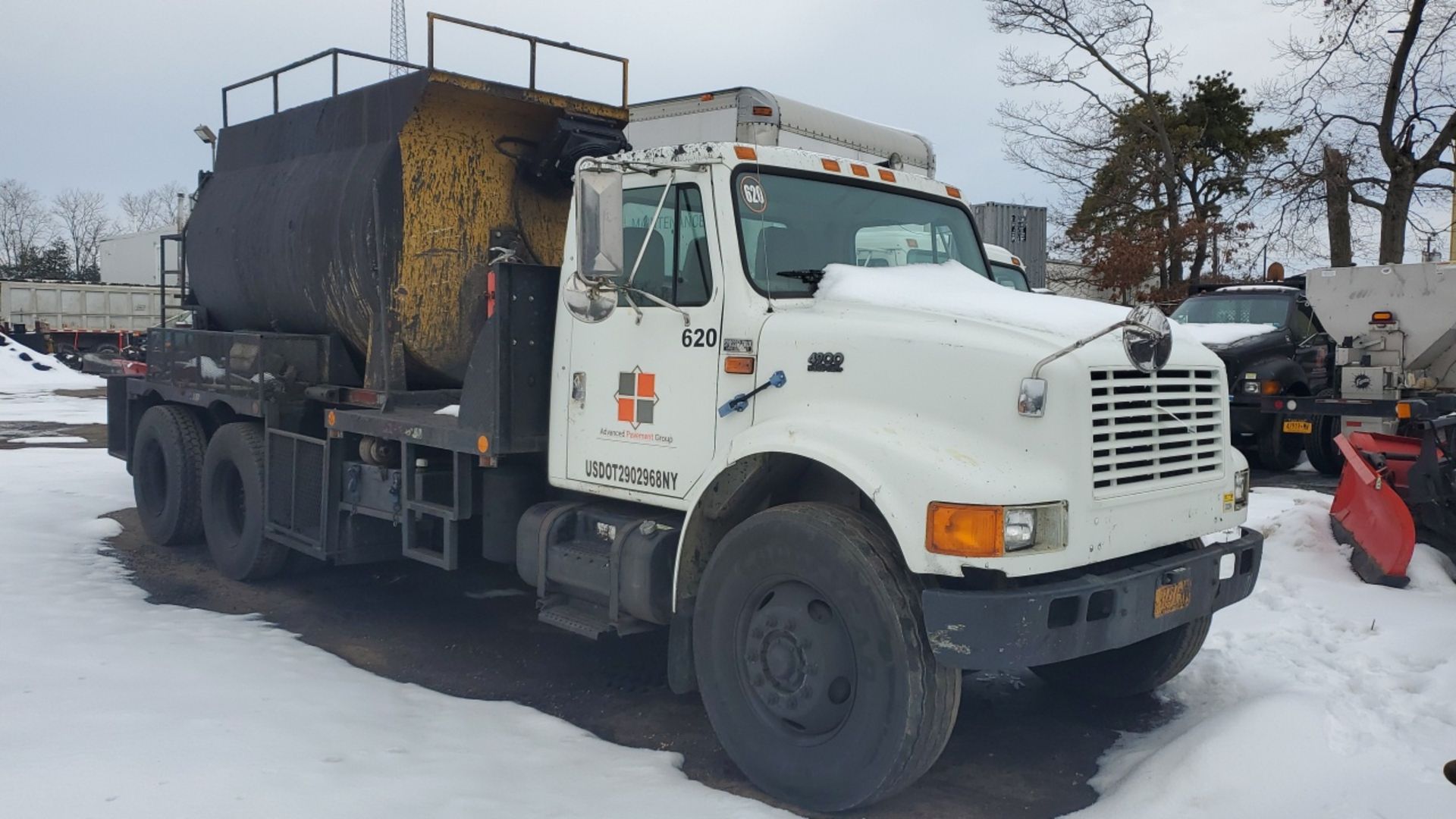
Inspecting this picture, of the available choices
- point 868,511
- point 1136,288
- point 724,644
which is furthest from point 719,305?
point 1136,288

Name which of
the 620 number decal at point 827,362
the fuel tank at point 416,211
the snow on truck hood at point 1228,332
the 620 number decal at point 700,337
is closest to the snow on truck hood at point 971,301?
the 620 number decal at point 827,362

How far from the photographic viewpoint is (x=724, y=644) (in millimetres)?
4543

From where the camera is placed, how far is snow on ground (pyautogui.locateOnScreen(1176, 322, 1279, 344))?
13.5 meters

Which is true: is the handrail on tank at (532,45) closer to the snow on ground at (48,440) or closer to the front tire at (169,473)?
the front tire at (169,473)

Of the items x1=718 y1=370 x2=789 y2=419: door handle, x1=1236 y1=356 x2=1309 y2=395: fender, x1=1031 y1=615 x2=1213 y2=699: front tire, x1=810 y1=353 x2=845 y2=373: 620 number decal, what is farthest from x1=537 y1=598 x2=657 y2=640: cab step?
x1=1236 y1=356 x2=1309 y2=395: fender

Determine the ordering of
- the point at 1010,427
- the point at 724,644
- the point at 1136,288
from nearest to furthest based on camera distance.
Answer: the point at 1010,427 < the point at 724,644 < the point at 1136,288

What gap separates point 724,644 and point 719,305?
138 centimetres

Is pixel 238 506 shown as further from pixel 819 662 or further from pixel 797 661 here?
pixel 819 662

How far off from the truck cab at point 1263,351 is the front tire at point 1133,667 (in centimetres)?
794

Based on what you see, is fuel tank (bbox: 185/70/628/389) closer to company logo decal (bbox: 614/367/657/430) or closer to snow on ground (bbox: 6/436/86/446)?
company logo decal (bbox: 614/367/657/430)

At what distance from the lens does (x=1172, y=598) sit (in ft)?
14.1

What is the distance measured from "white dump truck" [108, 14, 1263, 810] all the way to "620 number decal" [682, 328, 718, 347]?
0.07ft

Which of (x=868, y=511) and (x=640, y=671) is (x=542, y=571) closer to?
(x=640, y=671)

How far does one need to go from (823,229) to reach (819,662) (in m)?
1.91
